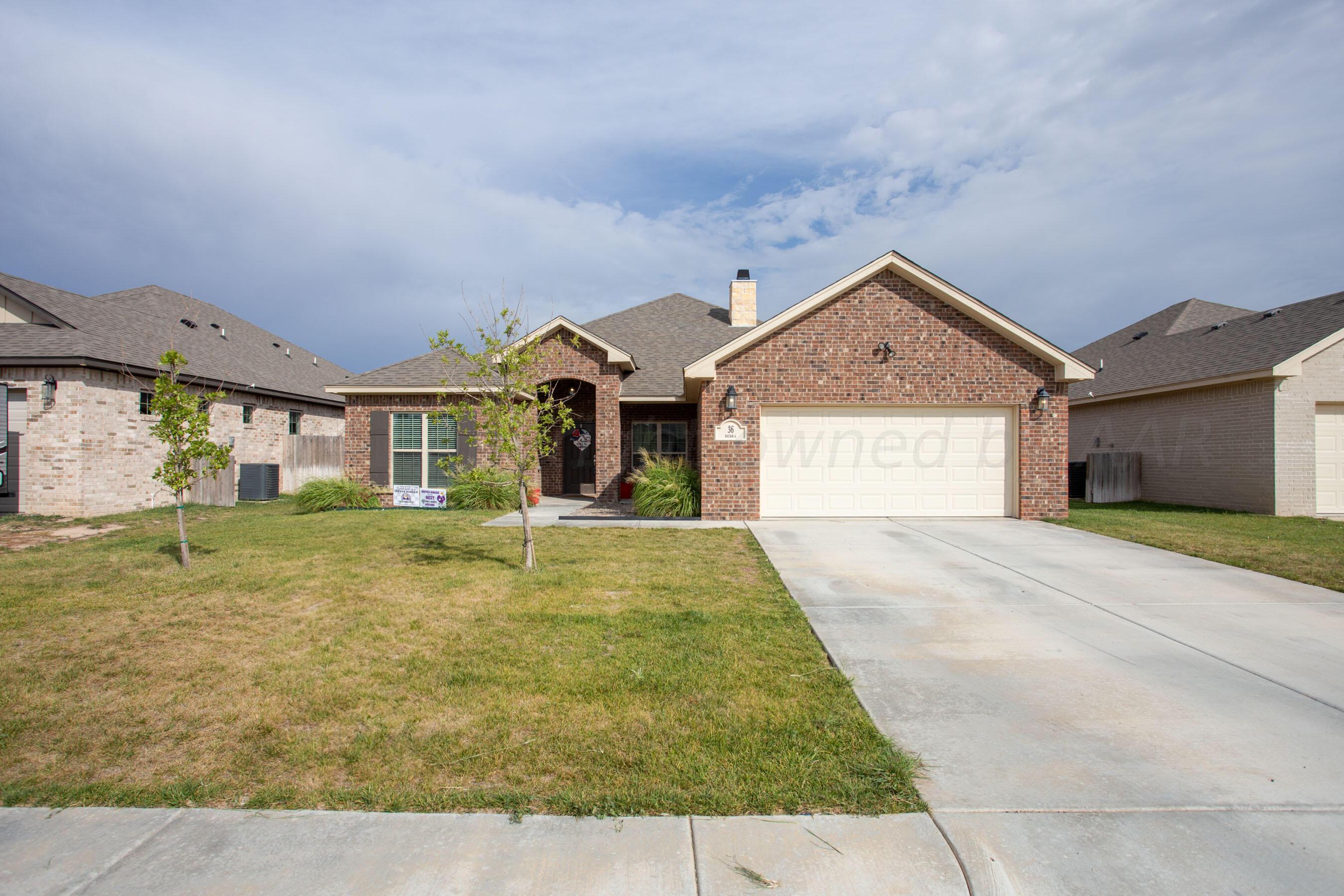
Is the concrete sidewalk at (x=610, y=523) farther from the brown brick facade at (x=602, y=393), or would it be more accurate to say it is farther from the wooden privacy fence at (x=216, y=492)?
the wooden privacy fence at (x=216, y=492)

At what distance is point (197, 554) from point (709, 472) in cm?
810

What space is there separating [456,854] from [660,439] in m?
15.6

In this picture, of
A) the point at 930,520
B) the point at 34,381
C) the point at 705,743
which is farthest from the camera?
the point at 34,381

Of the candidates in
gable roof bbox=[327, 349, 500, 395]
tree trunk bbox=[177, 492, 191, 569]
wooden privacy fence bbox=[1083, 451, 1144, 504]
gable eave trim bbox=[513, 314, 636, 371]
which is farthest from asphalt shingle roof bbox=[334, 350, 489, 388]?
wooden privacy fence bbox=[1083, 451, 1144, 504]

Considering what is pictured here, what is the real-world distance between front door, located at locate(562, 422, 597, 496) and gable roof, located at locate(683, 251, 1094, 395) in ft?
22.4

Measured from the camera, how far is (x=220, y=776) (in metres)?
3.18

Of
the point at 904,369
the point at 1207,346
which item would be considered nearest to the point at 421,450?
the point at 904,369

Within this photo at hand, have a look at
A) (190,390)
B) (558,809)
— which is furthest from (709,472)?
(190,390)

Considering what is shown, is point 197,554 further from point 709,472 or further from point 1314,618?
point 1314,618

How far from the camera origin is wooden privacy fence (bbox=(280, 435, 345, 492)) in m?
18.5

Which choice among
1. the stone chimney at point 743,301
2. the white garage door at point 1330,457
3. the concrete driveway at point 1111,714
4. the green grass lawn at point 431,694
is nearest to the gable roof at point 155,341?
the green grass lawn at point 431,694

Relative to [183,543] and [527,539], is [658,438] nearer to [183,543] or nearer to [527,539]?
[527,539]

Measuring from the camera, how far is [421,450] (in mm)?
16156

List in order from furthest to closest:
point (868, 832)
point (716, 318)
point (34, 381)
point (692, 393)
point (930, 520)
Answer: point (716, 318) < point (692, 393) < point (34, 381) < point (930, 520) < point (868, 832)
